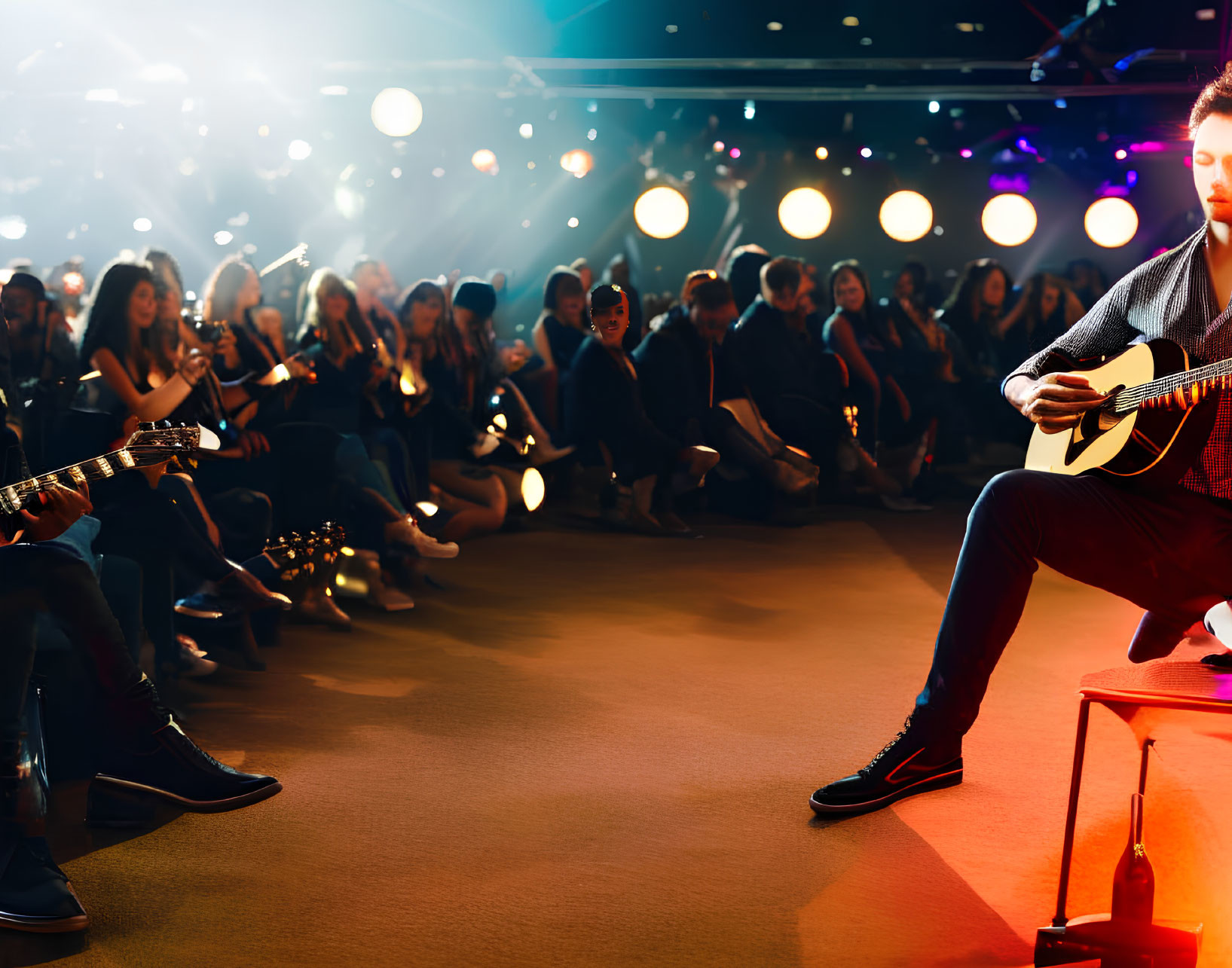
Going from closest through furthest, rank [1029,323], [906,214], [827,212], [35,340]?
[35,340] < [1029,323] < [827,212] < [906,214]

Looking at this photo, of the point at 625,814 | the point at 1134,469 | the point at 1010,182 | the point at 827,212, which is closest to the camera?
the point at 1134,469

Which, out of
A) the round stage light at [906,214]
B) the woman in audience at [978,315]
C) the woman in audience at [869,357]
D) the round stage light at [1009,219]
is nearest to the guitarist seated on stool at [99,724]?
the woman in audience at [869,357]

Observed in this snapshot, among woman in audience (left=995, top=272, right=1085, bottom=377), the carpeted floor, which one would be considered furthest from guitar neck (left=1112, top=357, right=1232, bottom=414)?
woman in audience (left=995, top=272, right=1085, bottom=377)

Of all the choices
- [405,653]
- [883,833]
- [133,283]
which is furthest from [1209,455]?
[133,283]

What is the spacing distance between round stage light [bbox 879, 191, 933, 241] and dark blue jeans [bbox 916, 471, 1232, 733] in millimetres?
8067

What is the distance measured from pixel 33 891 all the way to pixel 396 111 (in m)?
7.99

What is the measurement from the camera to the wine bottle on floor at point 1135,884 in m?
2.04

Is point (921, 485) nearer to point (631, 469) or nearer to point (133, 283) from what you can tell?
point (631, 469)

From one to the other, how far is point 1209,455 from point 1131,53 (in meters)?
7.28

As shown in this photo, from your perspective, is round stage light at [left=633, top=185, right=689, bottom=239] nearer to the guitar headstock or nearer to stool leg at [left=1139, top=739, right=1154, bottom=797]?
the guitar headstock

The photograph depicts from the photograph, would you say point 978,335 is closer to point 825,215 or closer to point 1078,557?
point 825,215

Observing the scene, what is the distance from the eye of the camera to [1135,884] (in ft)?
6.68

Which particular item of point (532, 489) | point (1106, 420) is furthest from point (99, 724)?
point (532, 489)

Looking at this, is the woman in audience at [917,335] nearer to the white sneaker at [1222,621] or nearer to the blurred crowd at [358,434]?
the blurred crowd at [358,434]
